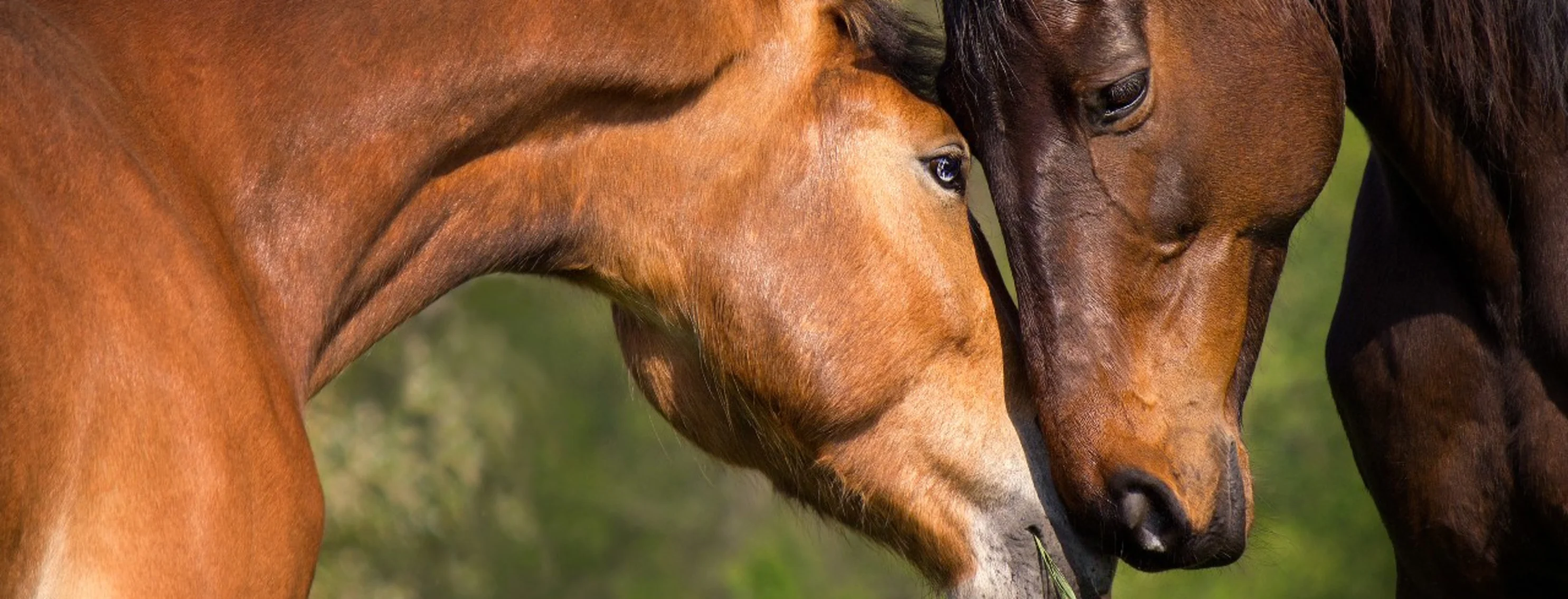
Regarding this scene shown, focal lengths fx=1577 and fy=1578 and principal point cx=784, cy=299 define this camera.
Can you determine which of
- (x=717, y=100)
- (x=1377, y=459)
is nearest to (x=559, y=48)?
(x=717, y=100)

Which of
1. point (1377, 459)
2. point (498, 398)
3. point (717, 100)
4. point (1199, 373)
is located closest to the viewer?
point (717, 100)

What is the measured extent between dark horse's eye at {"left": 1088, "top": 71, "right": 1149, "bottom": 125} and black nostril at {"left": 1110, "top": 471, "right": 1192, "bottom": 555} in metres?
0.69

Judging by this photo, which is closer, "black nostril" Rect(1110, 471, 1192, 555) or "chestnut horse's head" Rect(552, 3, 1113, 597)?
"chestnut horse's head" Rect(552, 3, 1113, 597)

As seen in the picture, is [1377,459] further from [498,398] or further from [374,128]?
[498,398]

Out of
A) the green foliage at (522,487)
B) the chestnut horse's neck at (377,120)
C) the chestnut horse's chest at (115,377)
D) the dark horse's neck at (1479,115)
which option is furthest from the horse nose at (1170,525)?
the green foliage at (522,487)

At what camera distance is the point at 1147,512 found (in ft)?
10.2

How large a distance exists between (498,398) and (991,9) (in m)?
9.20

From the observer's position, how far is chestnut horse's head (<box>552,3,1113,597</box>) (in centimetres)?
296

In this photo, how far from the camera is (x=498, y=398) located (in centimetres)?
1184

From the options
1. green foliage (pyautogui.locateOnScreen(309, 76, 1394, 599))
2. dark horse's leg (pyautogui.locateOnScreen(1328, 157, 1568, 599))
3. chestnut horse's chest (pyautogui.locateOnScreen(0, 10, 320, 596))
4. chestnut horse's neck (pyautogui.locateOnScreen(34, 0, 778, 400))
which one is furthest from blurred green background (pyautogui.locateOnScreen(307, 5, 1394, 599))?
chestnut horse's chest (pyautogui.locateOnScreen(0, 10, 320, 596))

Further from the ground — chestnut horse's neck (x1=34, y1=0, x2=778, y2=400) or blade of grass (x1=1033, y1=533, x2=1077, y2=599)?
chestnut horse's neck (x1=34, y1=0, x2=778, y2=400)

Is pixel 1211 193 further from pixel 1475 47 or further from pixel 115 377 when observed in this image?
pixel 115 377

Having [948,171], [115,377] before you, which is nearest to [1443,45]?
[948,171]

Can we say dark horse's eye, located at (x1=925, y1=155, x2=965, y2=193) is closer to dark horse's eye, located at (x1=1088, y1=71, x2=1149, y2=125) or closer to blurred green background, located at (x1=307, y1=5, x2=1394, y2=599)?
dark horse's eye, located at (x1=1088, y1=71, x2=1149, y2=125)
